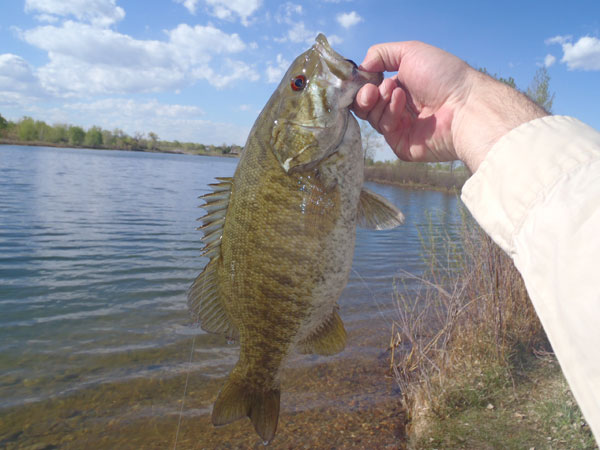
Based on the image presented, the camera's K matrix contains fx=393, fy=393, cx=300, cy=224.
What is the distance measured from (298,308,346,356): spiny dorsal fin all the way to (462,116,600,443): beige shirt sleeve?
128 cm

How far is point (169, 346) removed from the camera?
24.0 feet

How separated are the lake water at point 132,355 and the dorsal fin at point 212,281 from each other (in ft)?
10.3

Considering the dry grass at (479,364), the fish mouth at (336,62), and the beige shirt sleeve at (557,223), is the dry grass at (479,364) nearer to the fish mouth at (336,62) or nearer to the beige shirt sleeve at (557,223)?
the beige shirt sleeve at (557,223)

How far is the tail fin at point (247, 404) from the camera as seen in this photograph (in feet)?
8.16

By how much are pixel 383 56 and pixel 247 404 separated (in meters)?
2.64

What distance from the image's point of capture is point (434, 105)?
2912mm

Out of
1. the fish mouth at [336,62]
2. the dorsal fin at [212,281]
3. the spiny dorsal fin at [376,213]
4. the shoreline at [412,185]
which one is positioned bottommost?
the dorsal fin at [212,281]

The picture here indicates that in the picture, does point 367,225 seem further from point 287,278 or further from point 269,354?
point 269,354

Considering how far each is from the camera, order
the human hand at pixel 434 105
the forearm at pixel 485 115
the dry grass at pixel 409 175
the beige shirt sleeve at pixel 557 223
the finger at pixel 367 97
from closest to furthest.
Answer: the beige shirt sleeve at pixel 557 223
the forearm at pixel 485 115
the human hand at pixel 434 105
the finger at pixel 367 97
the dry grass at pixel 409 175

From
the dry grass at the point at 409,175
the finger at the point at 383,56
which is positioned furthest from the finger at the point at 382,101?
the dry grass at the point at 409,175

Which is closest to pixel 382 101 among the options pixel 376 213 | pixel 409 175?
pixel 376 213

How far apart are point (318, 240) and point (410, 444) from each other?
377 centimetres

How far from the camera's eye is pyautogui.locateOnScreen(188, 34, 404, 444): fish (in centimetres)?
238

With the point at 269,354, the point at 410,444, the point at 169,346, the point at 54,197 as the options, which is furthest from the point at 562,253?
the point at 54,197
